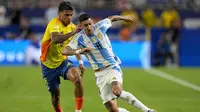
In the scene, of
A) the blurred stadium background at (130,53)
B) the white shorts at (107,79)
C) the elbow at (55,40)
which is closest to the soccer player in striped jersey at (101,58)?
the white shorts at (107,79)

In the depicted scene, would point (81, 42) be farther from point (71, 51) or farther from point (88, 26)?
point (88, 26)

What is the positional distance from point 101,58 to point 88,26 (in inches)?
25.6

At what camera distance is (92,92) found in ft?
65.8

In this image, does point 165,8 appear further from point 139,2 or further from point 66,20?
point 66,20

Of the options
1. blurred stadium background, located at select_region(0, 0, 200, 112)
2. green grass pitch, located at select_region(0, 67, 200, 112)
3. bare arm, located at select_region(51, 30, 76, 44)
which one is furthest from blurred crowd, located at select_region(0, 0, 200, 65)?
bare arm, located at select_region(51, 30, 76, 44)

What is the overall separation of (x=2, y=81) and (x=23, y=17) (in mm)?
9928

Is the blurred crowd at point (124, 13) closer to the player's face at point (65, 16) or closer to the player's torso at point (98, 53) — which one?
the player's face at point (65, 16)

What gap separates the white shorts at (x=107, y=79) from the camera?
12.2 m

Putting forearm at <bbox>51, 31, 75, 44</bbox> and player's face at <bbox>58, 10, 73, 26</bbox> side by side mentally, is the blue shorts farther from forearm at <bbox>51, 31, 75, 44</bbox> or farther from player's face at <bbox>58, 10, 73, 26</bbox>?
player's face at <bbox>58, 10, 73, 26</bbox>

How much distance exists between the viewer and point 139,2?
36.8 m

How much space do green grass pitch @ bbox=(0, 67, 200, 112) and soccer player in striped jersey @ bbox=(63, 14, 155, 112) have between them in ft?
9.07

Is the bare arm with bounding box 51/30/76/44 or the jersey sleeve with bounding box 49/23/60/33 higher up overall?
the jersey sleeve with bounding box 49/23/60/33

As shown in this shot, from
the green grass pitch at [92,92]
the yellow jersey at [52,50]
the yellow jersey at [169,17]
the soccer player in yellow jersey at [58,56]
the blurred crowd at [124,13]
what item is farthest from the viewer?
the yellow jersey at [169,17]

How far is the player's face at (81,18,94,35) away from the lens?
12.2 metres
